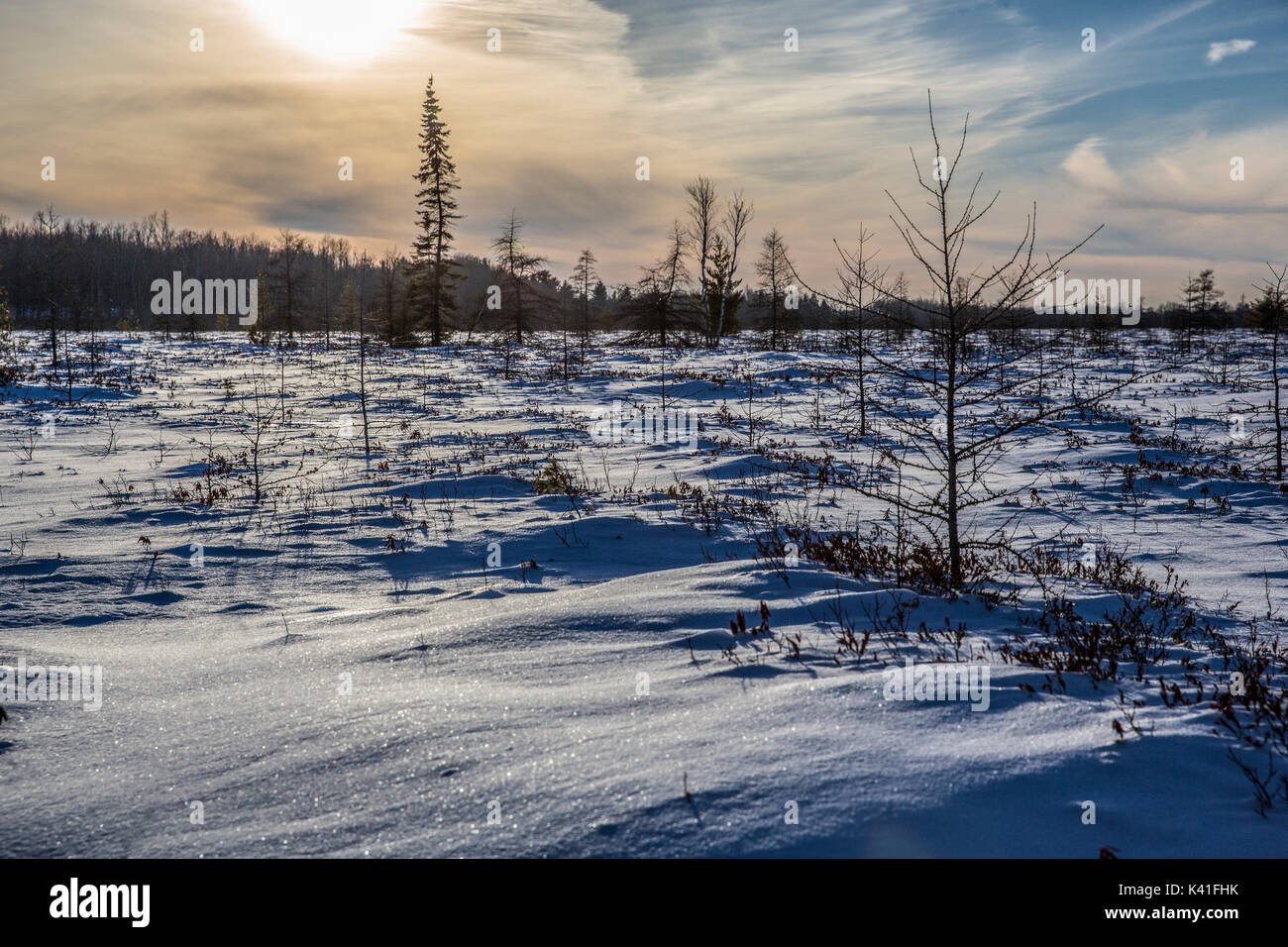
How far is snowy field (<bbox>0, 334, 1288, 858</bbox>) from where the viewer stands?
254cm

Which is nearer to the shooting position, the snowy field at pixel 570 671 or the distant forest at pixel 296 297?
the snowy field at pixel 570 671

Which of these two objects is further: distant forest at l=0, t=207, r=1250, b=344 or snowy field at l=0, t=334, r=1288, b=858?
distant forest at l=0, t=207, r=1250, b=344

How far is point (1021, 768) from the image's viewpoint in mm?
2717

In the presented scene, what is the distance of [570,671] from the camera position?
4.22 meters

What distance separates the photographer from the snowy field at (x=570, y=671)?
2.54 m

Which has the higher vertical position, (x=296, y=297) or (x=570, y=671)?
(x=296, y=297)

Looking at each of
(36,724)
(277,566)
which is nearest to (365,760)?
(36,724)

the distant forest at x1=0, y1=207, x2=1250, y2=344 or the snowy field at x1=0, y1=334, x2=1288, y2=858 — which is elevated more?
the distant forest at x1=0, y1=207, x2=1250, y2=344

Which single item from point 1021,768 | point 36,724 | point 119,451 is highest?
point 119,451

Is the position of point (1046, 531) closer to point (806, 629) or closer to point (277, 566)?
point (806, 629)

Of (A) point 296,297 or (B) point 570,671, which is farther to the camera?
(A) point 296,297

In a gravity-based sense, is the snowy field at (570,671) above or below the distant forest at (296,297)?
below
